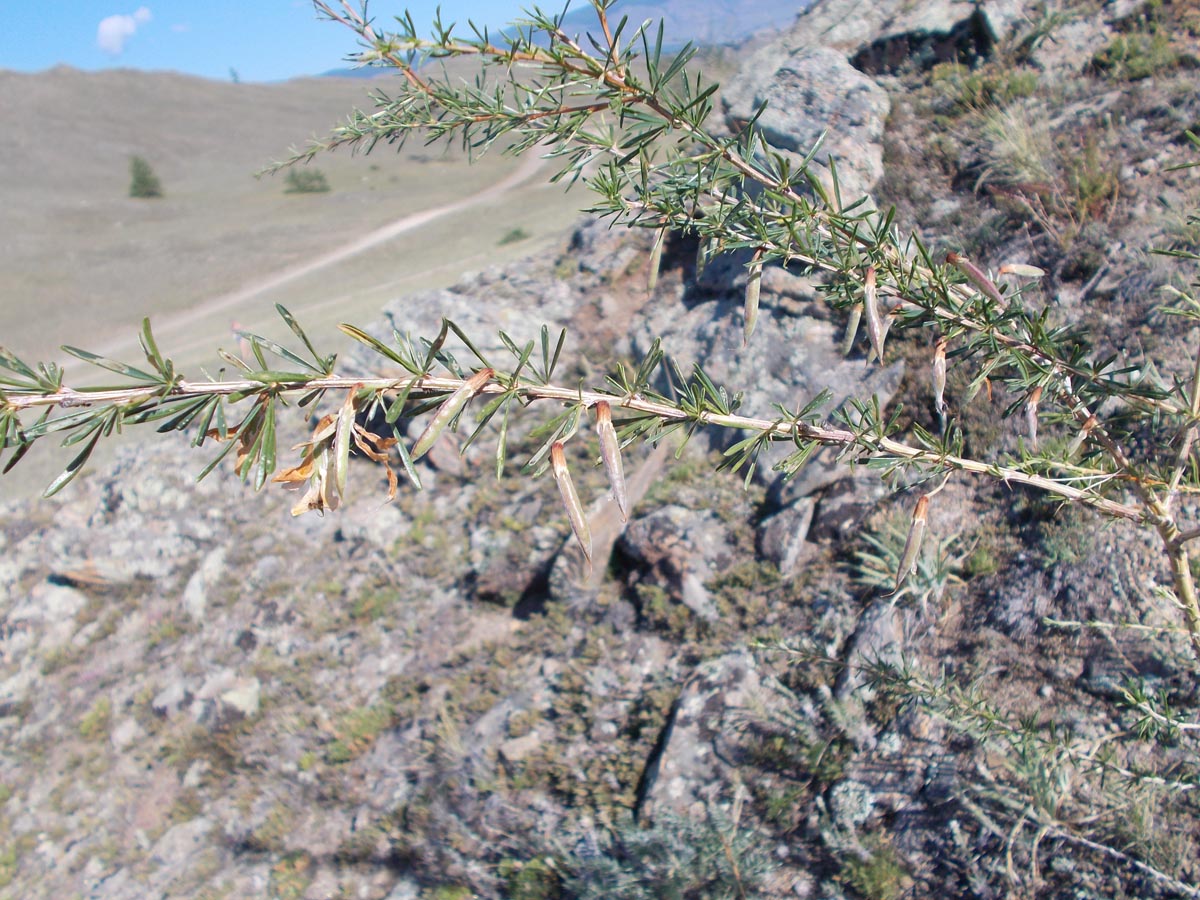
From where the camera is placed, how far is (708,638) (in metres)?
3.79

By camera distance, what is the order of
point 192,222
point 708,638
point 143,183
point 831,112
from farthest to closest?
point 143,183
point 192,222
point 831,112
point 708,638

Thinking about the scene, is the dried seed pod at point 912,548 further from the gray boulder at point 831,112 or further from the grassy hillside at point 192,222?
the gray boulder at point 831,112

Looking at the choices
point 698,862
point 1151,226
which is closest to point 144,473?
point 698,862

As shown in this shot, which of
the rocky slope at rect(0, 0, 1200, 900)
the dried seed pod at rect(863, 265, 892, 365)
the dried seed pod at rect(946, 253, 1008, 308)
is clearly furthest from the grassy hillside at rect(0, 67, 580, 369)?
the rocky slope at rect(0, 0, 1200, 900)

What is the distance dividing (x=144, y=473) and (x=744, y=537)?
677cm

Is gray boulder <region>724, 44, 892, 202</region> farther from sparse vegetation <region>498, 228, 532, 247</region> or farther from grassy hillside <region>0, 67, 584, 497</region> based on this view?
sparse vegetation <region>498, 228, 532, 247</region>

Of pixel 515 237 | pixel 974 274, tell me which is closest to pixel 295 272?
pixel 515 237

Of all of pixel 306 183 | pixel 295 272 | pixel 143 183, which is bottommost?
pixel 295 272

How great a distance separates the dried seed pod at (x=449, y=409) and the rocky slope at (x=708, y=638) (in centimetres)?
168

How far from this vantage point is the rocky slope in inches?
100.0

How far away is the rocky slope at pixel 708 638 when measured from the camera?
8.33 feet

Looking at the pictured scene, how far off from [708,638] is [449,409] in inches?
130

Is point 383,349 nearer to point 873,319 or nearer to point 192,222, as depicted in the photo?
point 873,319

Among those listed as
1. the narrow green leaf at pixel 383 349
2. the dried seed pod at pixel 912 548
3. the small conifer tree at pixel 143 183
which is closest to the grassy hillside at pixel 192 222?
the narrow green leaf at pixel 383 349
